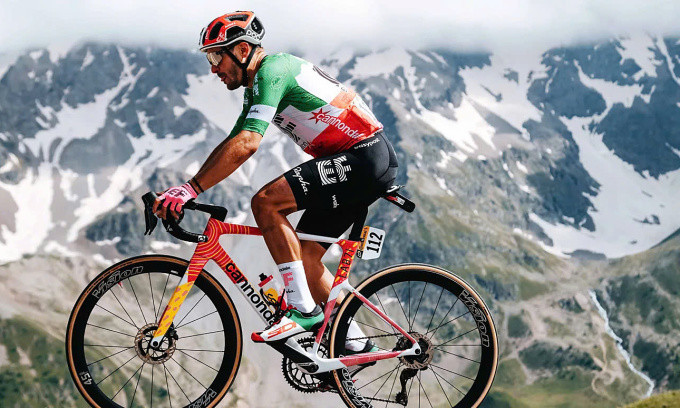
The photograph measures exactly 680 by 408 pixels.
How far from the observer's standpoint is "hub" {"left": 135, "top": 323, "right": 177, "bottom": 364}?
8398 mm

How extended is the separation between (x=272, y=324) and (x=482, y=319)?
95.7 inches

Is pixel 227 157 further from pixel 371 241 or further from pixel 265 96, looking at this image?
pixel 371 241

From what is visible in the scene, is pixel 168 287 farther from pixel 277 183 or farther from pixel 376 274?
pixel 376 274

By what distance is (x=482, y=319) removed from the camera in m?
9.06

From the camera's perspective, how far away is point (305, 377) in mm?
8984

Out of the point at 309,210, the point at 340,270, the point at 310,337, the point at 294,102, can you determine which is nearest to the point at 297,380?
the point at 310,337

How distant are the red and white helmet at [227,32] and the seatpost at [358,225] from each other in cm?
228

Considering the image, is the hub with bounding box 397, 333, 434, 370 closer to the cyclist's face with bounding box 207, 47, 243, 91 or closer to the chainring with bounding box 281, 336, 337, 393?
the chainring with bounding box 281, 336, 337, 393

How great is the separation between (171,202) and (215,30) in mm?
1919

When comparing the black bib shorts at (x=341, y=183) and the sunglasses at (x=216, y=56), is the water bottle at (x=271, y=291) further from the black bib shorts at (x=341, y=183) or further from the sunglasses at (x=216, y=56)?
the sunglasses at (x=216, y=56)

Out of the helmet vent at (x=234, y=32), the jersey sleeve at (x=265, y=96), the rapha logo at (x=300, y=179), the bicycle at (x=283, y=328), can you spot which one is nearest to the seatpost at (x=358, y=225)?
the bicycle at (x=283, y=328)

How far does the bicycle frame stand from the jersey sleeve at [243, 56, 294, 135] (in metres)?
1.19

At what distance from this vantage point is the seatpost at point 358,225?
29.5 feet

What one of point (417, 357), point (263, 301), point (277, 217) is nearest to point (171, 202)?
point (277, 217)
